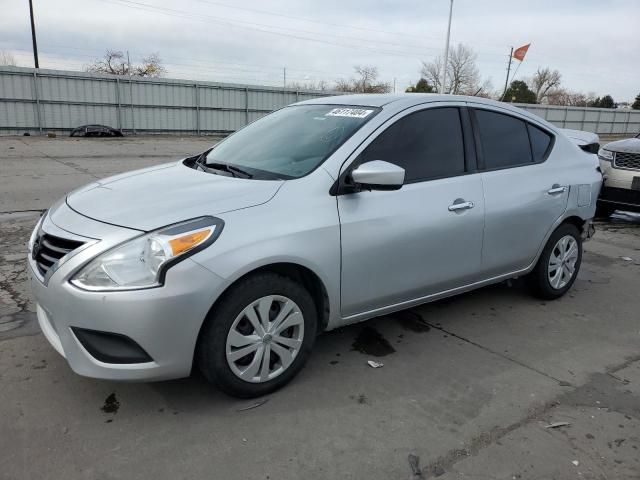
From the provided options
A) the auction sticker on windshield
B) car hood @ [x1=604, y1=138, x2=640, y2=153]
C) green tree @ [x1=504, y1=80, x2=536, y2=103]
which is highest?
green tree @ [x1=504, y1=80, x2=536, y2=103]

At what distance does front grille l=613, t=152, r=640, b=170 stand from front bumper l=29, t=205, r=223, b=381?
715cm

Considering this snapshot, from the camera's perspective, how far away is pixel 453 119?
3.82 metres

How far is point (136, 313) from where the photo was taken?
244cm

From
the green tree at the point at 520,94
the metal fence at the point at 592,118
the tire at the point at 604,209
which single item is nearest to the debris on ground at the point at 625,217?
the tire at the point at 604,209

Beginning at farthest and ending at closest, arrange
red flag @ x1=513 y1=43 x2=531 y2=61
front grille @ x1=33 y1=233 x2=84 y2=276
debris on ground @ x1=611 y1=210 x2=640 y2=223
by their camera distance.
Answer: red flag @ x1=513 y1=43 x2=531 y2=61, debris on ground @ x1=611 y1=210 x2=640 y2=223, front grille @ x1=33 y1=233 x2=84 y2=276

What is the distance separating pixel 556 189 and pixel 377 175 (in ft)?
6.86

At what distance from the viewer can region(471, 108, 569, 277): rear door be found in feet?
12.8

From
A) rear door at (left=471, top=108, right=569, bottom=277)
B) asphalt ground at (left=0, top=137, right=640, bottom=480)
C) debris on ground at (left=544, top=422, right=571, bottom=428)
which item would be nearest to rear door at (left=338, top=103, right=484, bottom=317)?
rear door at (left=471, top=108, right=569, bottom=277)

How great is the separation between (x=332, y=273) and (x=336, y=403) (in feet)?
2.35

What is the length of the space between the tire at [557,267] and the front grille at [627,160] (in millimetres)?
3707

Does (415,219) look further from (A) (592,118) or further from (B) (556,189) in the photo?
(A) (592,118)

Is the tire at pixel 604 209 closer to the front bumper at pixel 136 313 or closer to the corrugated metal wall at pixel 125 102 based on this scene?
the front bumper at pixel 136 313

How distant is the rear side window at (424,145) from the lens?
11.1ft

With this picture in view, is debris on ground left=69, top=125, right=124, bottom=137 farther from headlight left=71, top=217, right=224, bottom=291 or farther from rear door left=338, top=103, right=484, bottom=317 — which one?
headlight left=71, top=217, right=224, bottom=291
